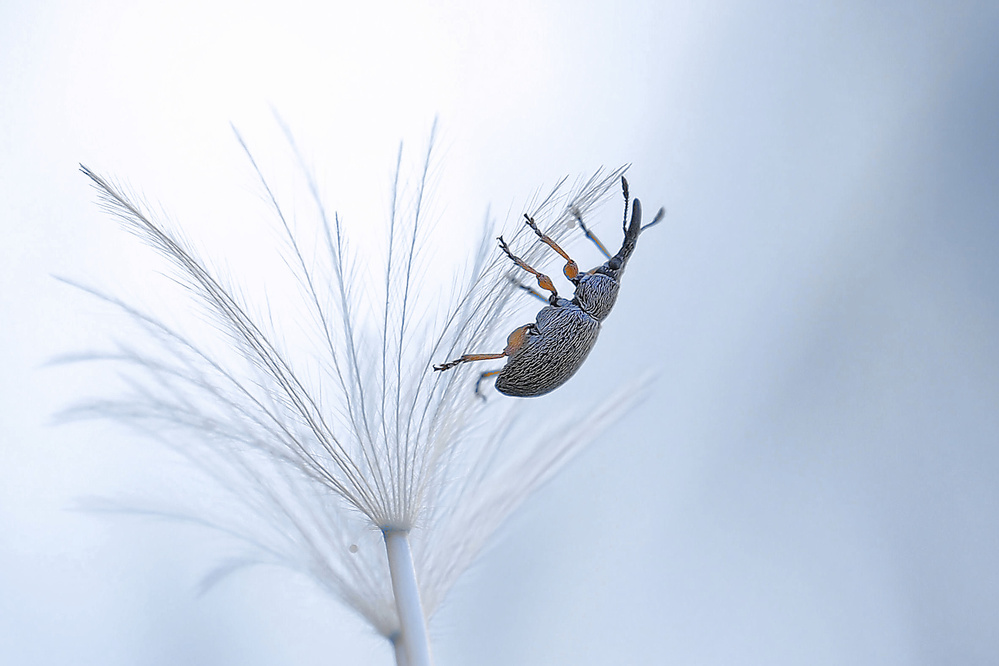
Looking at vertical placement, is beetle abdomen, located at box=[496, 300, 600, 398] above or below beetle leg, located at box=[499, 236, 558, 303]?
below

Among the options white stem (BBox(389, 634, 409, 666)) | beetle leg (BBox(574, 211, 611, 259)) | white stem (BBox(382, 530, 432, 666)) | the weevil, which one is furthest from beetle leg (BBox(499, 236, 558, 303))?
white stem (BBox(389, 634, 409, 666))

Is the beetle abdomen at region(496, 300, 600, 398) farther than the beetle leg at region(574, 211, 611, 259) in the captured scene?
No

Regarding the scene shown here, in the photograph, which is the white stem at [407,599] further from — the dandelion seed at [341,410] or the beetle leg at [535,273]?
the beetle leg at [535,273]

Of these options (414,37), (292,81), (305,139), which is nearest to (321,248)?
(305,139)

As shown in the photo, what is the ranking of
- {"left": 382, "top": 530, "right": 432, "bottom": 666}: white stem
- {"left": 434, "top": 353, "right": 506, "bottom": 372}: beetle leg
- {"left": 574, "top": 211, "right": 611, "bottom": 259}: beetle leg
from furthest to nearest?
{"left": 574, "top": 211, "right": 611, "bottom": 259}: beetle leg
{"left": 434, "top": 353, "right": 506, "bottom": 372}: beetle leg
{"left": 382, "top": 530, "right": 432, "bottom": 666}: white stem

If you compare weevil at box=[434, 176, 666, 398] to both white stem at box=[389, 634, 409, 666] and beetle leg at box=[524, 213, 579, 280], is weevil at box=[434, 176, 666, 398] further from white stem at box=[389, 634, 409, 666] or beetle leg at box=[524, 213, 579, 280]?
white stem at box=[389, 634, 409, 666]

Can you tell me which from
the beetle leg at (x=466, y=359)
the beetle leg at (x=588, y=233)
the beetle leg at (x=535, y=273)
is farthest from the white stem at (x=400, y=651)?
the beetle leg at (x=588, y=233)

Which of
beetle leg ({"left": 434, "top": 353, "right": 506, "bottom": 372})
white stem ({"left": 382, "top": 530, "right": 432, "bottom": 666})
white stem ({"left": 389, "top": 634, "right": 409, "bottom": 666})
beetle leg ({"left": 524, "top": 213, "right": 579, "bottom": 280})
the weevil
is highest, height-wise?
beetle leg ({"left": 524, "top": 213, "right": 579, "bottom": 280})
